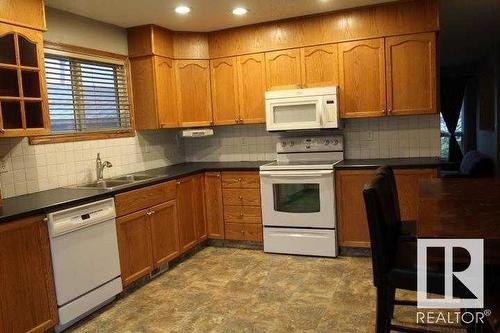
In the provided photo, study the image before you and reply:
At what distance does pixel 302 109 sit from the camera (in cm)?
399

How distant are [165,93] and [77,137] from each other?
3.40 ft

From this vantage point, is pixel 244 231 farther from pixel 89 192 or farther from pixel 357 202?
pixel 89 192

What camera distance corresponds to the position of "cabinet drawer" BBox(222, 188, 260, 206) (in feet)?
13.6

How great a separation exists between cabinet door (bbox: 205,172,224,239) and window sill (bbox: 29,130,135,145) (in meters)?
0.94

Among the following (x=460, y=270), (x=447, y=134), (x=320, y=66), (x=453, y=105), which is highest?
(x=320, y=66)

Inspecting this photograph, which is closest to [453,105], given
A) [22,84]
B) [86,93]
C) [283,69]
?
[283,69]

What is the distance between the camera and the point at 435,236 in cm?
154

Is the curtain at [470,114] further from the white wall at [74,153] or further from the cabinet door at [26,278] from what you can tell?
the cabinet door at [26,278]

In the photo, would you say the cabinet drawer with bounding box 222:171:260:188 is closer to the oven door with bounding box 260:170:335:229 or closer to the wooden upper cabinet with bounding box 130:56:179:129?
the oven door with bounding box 260:170:335:229

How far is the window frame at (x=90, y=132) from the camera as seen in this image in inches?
129

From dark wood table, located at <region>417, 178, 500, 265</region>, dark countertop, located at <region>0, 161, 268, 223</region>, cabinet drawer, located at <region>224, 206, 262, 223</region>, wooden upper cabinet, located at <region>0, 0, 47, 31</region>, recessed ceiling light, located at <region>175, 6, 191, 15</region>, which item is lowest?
cabinet drawer, located at <region>224, 206, 262, 223</region>

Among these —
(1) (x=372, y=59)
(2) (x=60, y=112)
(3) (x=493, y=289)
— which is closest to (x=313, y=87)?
(1) (x=372, y=59)

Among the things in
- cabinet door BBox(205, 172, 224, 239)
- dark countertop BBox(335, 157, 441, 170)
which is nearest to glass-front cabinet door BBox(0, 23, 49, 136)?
cabinet door BBox(205, 172, 224, 239)

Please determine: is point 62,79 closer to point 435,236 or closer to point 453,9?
point 435,236
